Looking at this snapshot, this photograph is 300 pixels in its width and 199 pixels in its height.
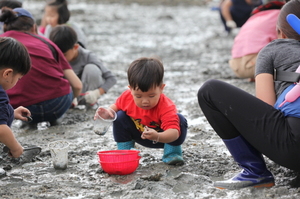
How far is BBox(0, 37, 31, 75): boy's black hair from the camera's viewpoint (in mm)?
3057

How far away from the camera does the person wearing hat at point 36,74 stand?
4.13m

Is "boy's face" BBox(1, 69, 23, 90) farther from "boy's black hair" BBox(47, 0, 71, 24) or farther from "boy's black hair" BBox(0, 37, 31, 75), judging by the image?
"boy's black hair" BBox(47, 0, 71, 24)

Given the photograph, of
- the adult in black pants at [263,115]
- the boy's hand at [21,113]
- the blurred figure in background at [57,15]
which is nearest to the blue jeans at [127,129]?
the adult in black pants at [263,115]

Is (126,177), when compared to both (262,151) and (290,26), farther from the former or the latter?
(290,26)

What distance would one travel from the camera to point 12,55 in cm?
308

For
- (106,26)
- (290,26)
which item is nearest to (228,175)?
(290,26)

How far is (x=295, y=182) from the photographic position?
2895 mm

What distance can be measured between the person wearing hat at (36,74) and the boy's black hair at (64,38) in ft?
1.51

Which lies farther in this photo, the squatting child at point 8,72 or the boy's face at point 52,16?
the boy's face at point 52,16

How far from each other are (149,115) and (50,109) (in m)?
1.35

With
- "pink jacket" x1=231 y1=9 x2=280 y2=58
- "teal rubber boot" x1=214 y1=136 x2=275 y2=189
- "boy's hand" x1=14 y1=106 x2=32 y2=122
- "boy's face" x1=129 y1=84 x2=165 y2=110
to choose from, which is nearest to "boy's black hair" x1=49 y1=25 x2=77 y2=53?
"boy's hand" x1=14 y1=106 x2=32 y2=122

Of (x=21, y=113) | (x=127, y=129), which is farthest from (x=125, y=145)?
(x=21, y=113)

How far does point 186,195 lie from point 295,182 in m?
0.69

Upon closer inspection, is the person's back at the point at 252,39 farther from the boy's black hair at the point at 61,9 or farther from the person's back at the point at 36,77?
the person's back at the point at 36,77
